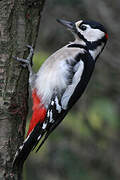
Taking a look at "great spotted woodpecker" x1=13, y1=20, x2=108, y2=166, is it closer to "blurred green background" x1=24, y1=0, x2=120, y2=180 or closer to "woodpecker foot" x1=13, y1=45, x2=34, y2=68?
"woodpecker foot" x1=13, y1=45, x2=34, y2=68

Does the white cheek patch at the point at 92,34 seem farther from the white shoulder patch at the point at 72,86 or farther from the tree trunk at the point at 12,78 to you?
the tree trunk at the point at 12,78

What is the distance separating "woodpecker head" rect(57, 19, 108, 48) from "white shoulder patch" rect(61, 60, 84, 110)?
0.37m

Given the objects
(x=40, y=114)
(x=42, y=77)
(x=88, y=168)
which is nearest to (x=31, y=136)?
(x=40, y=114)

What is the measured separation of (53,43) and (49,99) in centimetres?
282

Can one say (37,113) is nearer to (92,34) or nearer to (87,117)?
(92,34)

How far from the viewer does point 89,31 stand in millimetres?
3730

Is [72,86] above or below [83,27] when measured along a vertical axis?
below

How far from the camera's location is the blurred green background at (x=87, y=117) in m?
5.29

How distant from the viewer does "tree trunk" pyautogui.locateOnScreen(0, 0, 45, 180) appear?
2.91m

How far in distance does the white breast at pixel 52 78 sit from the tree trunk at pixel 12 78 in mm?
321

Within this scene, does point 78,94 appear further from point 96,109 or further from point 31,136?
point 96,109

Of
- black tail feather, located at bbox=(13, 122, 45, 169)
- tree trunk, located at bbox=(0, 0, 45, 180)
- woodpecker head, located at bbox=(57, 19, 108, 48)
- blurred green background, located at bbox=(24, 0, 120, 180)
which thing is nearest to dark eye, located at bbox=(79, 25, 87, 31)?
woodpecker head, located at bbox=(57, 19, 108, 48)

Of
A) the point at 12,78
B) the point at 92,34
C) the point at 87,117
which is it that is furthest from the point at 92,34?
the point at 87,117

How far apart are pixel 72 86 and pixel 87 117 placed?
179 cm
